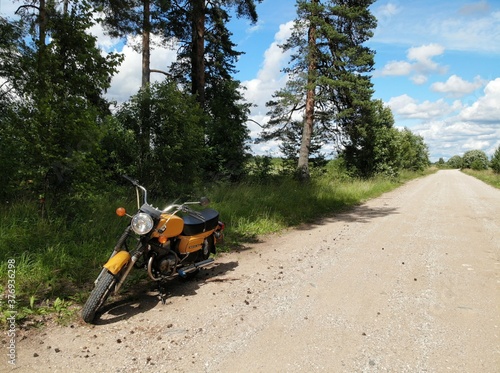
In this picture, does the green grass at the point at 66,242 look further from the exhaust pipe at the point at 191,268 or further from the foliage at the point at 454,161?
the foliage at the point at 454,161

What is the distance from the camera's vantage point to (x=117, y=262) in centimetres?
373

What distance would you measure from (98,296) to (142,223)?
2.84 ft

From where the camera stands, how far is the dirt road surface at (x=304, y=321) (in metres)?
3.02

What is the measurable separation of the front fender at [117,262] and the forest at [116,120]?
98 cm

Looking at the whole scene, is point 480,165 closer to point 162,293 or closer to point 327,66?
point 327,66

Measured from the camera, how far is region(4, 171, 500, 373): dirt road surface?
3018mm

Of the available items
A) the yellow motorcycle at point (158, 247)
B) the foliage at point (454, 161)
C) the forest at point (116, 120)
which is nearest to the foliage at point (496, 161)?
the forest at point (116, 120)

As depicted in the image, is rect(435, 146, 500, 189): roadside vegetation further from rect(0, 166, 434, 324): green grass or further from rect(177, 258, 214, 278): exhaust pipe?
rect(177, 258, 214, 278): exhaust pipe

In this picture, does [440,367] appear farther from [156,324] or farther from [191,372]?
[156,324]

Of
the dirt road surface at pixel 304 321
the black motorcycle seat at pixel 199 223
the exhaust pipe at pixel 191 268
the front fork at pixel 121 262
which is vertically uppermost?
the black motorcycle seat at pixel 199 223

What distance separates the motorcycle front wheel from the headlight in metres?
0.55

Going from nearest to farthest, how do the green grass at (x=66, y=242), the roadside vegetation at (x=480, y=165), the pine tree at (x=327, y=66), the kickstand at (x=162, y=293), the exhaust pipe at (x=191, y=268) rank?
1. the green grass at (x=66, y=242)
2. the kickstand at (x=162, y=293)
3. the exhaust pipe at (x=191, y=268)
4. the pine tree at (x=327, y=66)
5. the roadside vegetation at (x=480, y=165)

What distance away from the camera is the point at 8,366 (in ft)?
9.44

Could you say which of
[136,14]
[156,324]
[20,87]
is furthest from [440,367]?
[136,14]
